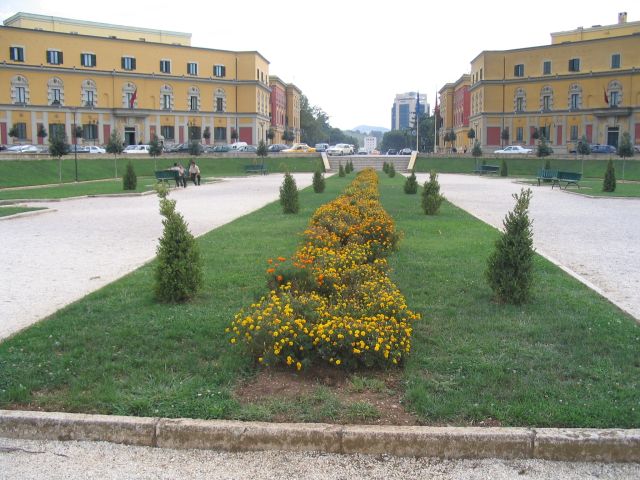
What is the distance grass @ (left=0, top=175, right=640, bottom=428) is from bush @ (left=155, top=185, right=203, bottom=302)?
201 mm

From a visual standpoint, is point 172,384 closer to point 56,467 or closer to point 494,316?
point 56,467

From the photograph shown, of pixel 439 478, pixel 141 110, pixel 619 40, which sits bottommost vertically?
pixel 439 478

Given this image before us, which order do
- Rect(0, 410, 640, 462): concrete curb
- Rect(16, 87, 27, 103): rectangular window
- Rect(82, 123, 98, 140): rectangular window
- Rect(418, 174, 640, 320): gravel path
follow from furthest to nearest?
Rect(82, 123, 98, 140): rectangular window → Rect(16, 87, 27, 103): rectangular window → Rect(418, 174, 640, 320): gravel path → Rect(0, 410, 640, 462): concrete curb

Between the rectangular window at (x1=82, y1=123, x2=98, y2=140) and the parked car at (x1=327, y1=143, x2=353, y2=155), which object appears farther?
the rectangular window at (x1=82, y1=123, x2=98, y2=140)

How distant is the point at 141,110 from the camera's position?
2724 inches

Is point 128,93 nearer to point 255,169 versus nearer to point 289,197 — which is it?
point 255,169

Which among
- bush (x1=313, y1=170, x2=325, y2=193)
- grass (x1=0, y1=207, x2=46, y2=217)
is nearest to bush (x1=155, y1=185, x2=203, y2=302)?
grass (x1=0, y1=207, x2=46, y2=217)

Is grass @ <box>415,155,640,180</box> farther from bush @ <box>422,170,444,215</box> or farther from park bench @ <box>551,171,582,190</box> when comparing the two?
bush @ <box>422,170,444,215</box>

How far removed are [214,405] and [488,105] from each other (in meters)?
73.7

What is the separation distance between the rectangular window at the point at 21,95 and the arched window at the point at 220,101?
19.9 m

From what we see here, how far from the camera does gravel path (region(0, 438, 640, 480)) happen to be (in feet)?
11.9

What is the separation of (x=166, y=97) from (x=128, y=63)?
519cm

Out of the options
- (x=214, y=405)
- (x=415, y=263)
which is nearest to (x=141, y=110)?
(x=415, y=263)

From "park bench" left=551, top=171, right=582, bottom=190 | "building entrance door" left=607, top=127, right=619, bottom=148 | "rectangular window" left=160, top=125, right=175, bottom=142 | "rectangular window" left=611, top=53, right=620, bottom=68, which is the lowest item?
"park bench" left=551, top=171, right=582, bottom=190
